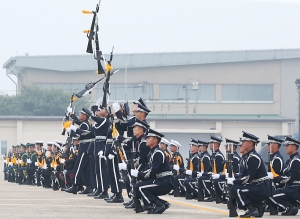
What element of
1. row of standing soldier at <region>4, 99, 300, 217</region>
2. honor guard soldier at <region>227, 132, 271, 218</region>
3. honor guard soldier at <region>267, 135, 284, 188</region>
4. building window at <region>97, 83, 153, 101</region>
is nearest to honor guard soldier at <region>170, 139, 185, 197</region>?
row of standing soldier at <region>4, 99, 300, 217</region>

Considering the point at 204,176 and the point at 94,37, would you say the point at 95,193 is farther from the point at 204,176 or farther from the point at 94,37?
the point at 94,37

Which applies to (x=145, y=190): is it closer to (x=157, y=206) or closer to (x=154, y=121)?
(x=157, y=206)

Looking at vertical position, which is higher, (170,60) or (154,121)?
(170,60)

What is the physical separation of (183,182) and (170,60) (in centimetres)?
4796

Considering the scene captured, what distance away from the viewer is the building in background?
69875 millimetres

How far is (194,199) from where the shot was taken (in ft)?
70.8

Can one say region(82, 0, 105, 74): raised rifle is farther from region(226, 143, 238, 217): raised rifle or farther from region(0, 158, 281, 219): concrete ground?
region(226, 143, 238, 217): raised rifle

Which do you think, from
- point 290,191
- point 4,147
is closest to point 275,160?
point 290,191

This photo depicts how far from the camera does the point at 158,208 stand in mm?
15062

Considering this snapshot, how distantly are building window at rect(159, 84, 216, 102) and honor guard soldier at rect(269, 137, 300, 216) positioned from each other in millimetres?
54796

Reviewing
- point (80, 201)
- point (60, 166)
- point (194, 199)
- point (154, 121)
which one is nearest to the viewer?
point (80, 201)

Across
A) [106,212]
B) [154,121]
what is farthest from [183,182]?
[154,121]

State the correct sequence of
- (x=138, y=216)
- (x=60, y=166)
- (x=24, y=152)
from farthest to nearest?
(x=24, y=152) → (x=60, y=166) → (x=138, y=216)

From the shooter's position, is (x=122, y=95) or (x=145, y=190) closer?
(x=145, y=190)
